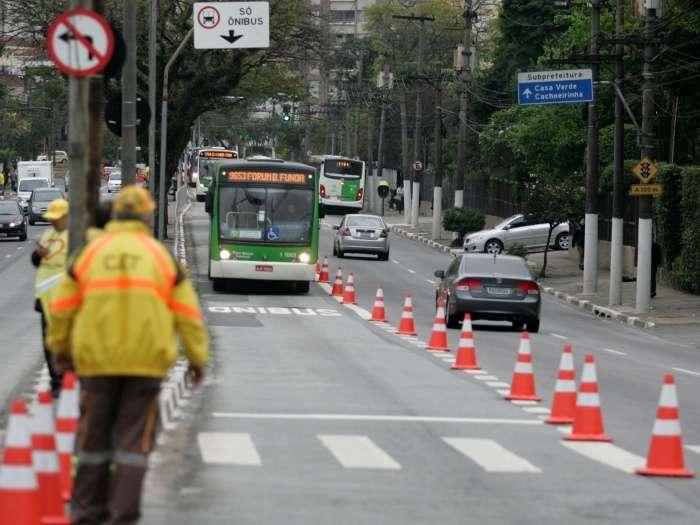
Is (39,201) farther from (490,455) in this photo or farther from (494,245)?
(490,455)

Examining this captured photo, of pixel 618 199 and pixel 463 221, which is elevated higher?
pixel 618 199

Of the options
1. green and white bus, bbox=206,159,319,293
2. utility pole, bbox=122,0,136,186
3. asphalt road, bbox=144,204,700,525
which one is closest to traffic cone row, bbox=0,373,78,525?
asphalt road, bbox=144,204,700,525

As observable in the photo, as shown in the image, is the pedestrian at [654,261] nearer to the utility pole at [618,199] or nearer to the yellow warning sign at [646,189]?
the utility pole at [618,199]

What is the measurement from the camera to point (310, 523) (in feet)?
32.6

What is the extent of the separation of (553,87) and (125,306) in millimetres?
34122

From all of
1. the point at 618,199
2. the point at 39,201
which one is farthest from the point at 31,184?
the point at 618,199

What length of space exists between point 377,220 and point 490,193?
2627cm

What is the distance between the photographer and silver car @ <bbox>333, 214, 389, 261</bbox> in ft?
187

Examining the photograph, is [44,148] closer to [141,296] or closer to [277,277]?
[277,277]

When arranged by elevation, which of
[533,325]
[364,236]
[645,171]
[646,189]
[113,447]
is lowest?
[533,325]

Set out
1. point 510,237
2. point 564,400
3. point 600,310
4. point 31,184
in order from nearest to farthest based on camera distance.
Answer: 1. point 564,400
2. point 600,310
3. point 510,237
4. point 31,184

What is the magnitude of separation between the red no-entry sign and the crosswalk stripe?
11.6 feet

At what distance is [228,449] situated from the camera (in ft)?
42.8

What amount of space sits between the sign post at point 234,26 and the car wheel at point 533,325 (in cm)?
1721
